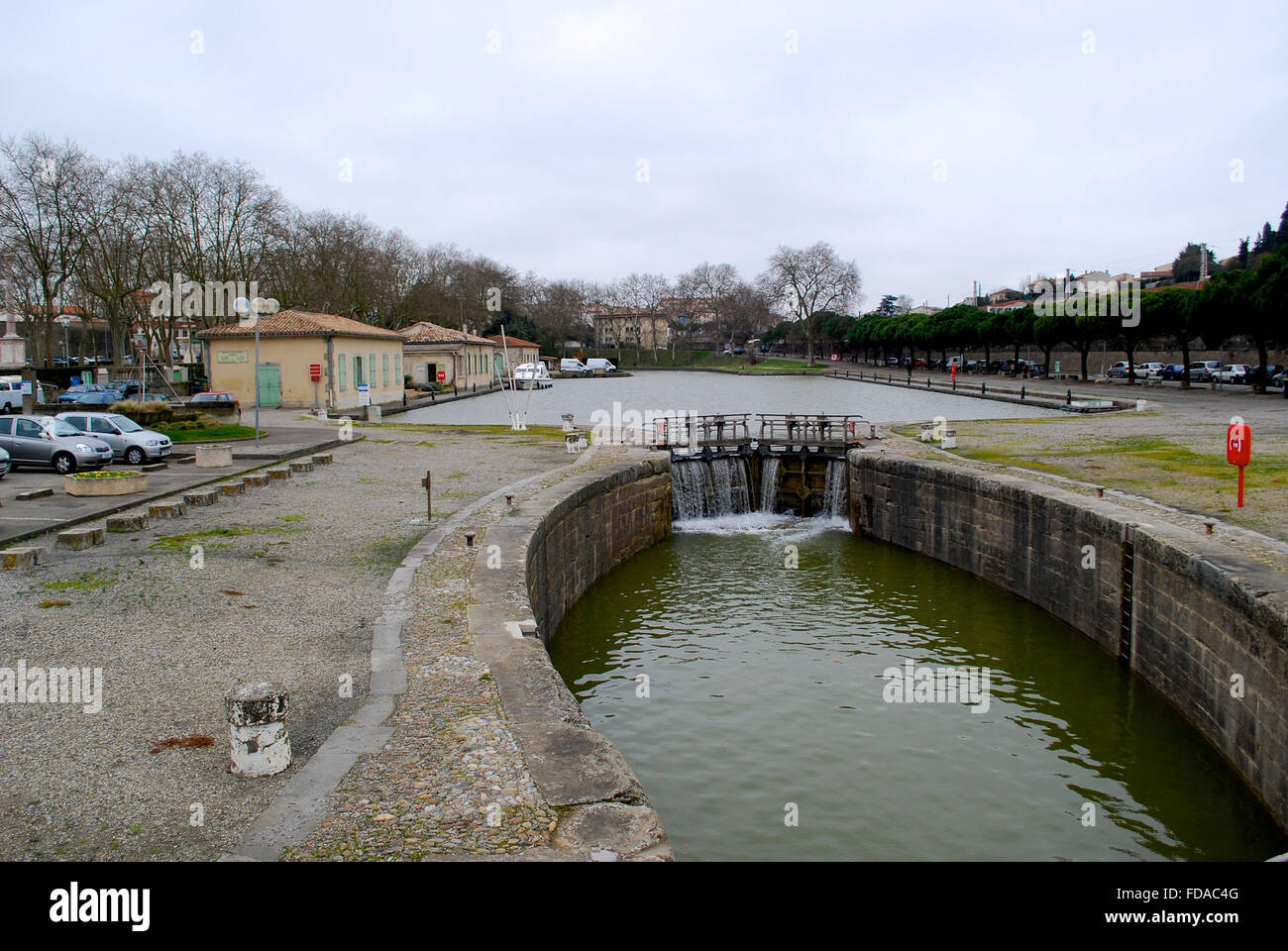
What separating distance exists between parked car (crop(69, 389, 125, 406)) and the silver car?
605 inches

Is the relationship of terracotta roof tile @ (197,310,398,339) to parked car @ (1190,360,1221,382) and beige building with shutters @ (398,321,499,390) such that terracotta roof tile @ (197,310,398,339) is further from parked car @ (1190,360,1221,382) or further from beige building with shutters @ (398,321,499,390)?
parked car @ (1190,360,1221,382)

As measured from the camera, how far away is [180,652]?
1004 centimetres

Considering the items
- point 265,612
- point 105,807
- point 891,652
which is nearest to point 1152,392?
point 891,652

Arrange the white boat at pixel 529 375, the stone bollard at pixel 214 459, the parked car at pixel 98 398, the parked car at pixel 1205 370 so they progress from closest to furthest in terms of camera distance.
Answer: the stone bollard at pixel 214 459, the parked car at pixel 98 398, the parked car at pixel 1205 370, the white boat at pixel 529 375

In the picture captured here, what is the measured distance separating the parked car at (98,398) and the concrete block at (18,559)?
28775 mm

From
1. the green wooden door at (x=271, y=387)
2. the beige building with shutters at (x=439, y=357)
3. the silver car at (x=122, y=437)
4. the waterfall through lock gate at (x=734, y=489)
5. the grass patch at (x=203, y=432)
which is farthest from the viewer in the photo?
the beige building with shutters at (x=439, y=357)

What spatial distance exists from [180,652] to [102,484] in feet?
35.8

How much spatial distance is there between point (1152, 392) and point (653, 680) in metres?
45.3

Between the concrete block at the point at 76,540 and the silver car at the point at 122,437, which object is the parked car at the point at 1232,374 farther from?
the concrete block at the point at 76,540

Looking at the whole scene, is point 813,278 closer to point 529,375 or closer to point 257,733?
point 529,375

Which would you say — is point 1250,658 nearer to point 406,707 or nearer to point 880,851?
point 880,851

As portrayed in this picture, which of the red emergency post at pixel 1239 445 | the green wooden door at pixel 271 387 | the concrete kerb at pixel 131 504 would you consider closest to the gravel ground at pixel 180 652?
the concrete kerb at pixel 131 504

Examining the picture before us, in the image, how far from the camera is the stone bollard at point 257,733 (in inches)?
278

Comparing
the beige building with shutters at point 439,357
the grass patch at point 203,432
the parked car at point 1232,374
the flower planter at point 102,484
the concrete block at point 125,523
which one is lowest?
the concrete block at point 125,523
